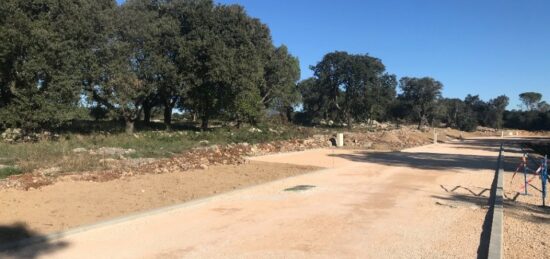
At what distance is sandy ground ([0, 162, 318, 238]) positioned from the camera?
7840 millimetres

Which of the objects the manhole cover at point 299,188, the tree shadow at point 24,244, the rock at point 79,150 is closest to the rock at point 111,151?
the rock at point 79,150

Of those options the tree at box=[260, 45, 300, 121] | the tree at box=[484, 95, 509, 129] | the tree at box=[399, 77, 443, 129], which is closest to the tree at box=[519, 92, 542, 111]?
the tree at box=[484, 95, 509, 129]

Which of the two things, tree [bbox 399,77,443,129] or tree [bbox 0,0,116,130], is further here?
tree [bbox 399,77,443,129]

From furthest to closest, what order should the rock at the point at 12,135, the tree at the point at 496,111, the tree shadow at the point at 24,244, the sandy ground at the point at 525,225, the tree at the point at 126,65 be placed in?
1. the tree at the point at 496,111
2. the tree at the point at 126,65
3. the rock at the point at 12,135
4. the sandy ground at the point at 525,225
5. the tree shadow at the point at 24,244

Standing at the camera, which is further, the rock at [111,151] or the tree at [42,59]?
the tree at [42,59]

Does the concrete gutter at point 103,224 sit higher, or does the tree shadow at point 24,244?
the concrete gutter at point 103,224

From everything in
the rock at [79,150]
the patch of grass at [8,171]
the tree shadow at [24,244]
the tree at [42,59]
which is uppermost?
the tree at [42,59]

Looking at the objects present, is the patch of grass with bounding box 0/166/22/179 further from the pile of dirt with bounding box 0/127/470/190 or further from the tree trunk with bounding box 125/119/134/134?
the tree trunk with bounding box 125/119/134/134

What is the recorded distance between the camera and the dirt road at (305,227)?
6367 millimetres

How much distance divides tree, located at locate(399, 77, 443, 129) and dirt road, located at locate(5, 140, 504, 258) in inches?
2938

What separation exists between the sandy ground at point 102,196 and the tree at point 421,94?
245ft

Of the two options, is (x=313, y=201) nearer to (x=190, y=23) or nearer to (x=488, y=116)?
(x=190, y=23)

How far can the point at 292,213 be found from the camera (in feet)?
29.4

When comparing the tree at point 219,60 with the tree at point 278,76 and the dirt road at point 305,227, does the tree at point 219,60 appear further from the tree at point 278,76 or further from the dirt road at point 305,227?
the dirt road at point 305,227
